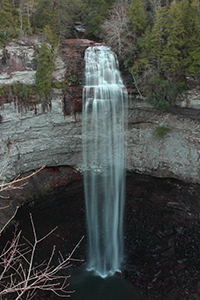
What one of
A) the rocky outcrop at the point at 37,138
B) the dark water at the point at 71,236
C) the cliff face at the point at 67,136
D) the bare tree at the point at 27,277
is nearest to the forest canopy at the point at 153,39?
the cliff face at the point at 67,136

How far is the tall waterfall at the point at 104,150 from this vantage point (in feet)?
43.7

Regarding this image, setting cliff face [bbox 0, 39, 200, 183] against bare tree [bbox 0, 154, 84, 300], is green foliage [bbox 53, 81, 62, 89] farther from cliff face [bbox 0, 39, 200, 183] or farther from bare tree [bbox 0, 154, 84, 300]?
bare tree [bbox 0, 154, 84, 300]

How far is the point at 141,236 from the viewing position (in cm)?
1266

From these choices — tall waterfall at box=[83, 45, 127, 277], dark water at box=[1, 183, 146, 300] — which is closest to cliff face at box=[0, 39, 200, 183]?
tall waterfall at box=[83, 45, 127, 277]

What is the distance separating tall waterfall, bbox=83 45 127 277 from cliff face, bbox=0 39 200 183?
77 centimetres

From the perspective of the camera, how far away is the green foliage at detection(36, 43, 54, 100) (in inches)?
532

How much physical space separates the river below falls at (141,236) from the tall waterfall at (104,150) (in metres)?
0.62

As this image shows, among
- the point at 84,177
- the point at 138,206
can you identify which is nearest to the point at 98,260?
the point at 138,206

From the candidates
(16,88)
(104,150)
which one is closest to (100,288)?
(104,150)

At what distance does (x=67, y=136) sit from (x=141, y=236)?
8.51 metres

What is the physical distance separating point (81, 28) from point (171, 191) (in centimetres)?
2005

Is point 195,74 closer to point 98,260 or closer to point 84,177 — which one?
point 84,177

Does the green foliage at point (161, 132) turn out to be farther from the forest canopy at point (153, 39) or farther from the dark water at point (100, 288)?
the dark water at point (100, 288)

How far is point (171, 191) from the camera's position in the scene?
15438mm
